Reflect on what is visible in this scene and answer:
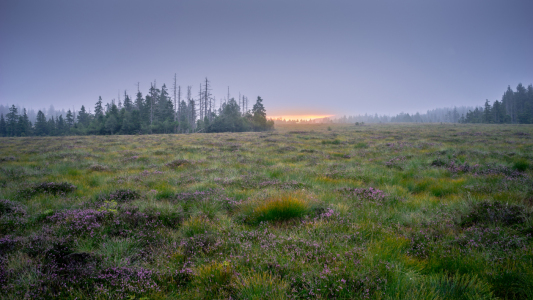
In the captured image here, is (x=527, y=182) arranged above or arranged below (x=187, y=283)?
above

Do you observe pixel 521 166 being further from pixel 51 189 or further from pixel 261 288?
pixel 51 189

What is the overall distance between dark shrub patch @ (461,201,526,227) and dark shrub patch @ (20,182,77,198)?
31.2 ft

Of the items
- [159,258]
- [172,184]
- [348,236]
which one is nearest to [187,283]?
[159,258]

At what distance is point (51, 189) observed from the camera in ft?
20.3

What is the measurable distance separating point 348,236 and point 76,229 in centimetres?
452

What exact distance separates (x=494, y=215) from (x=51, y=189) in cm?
1037

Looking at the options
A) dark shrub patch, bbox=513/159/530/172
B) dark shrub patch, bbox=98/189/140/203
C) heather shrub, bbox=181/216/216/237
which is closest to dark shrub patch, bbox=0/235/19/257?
dark shrub patch, bbox=98/189/140/203

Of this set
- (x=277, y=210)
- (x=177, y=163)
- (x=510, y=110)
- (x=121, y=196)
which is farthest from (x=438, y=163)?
(x=510, y=110)

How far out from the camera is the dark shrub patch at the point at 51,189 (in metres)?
5.98

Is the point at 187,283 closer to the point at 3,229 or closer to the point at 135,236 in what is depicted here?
the point at 135,236

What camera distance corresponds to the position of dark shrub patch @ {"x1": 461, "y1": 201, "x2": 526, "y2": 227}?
12.3ft

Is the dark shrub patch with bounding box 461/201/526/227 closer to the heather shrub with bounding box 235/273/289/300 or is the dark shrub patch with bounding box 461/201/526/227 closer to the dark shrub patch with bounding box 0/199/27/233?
the heather shrub with bounding box 235/273/289/300

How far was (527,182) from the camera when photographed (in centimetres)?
585

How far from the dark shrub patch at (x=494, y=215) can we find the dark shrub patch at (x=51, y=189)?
31.2 feet
